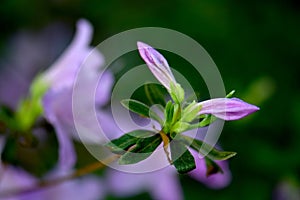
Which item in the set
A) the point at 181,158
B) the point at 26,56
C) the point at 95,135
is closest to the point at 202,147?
the point at 181,158

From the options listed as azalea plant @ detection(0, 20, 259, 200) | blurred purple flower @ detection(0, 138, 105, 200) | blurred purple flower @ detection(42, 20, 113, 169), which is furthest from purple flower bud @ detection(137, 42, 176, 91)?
blurred purple flower @ detection(0, 138, 105, 200)

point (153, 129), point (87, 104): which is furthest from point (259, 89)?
point (153, 129)

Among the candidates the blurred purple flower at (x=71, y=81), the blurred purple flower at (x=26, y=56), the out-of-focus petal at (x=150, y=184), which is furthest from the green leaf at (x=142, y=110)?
the blurred purple flower at (x=26, y=56)

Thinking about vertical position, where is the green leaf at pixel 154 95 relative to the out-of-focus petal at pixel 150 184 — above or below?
above

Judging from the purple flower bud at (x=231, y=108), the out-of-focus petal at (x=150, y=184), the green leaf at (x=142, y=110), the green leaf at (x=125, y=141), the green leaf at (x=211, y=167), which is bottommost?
the out-of-focus petal at (x=150, y=184)

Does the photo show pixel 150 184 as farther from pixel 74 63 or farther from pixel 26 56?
pixel 26 56

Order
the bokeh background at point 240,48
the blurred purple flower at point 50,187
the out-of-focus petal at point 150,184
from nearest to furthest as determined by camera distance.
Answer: the blurred purple flower at point 50,187 < the out-of-focus petal at point 150,184 < the bokeh background at point 240,48

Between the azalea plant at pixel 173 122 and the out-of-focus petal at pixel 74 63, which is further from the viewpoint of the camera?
the out-of-focus petal at pixel 74 63

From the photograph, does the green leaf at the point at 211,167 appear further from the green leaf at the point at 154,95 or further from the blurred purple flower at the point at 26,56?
the blurred purple flower at the point at 26,56
